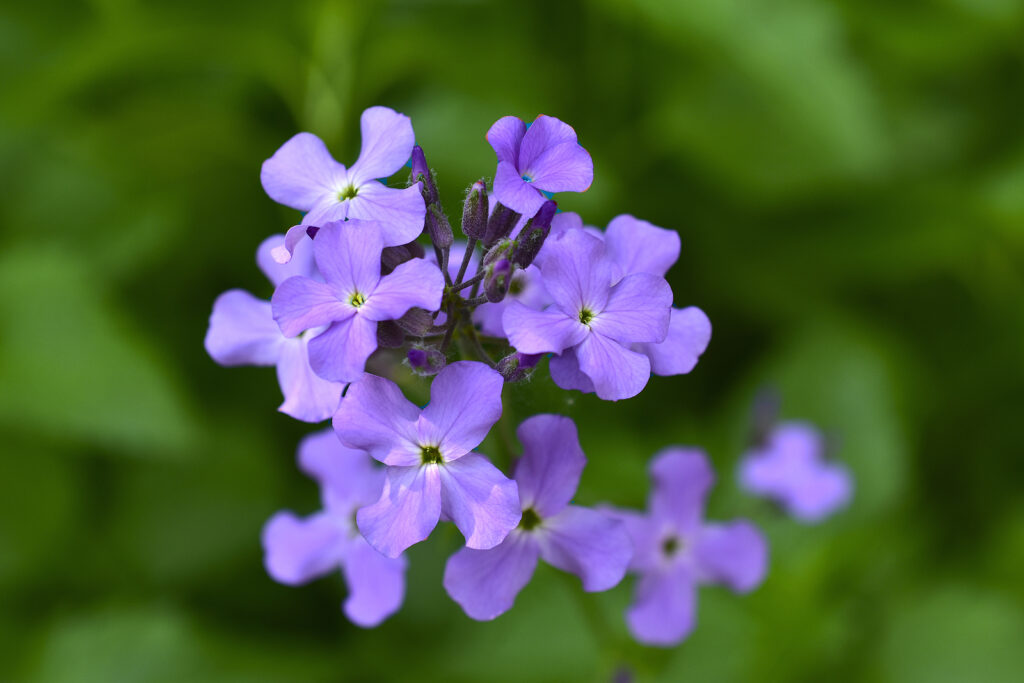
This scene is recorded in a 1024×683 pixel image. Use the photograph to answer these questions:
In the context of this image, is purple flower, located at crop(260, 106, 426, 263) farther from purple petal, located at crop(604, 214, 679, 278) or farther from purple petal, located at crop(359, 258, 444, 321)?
purple petal, located at crop(604, 214, 679, 278)

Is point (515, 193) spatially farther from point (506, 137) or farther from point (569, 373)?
point (569, 373)

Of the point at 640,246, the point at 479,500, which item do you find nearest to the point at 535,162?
the point at 640,246

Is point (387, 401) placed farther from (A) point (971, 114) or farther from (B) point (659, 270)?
(A) point (971, 114)

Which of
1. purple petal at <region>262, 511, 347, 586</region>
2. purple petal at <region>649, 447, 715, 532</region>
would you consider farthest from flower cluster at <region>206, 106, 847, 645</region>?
purple petal at <region>649, 447, 715, 532</region>

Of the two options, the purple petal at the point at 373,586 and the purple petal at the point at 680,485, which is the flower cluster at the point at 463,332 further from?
the purple petal at the point at 680,485

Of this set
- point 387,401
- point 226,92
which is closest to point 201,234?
point 226,92

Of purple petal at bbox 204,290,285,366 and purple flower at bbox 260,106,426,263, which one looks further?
purple petal at bbox 204,290,285,366
